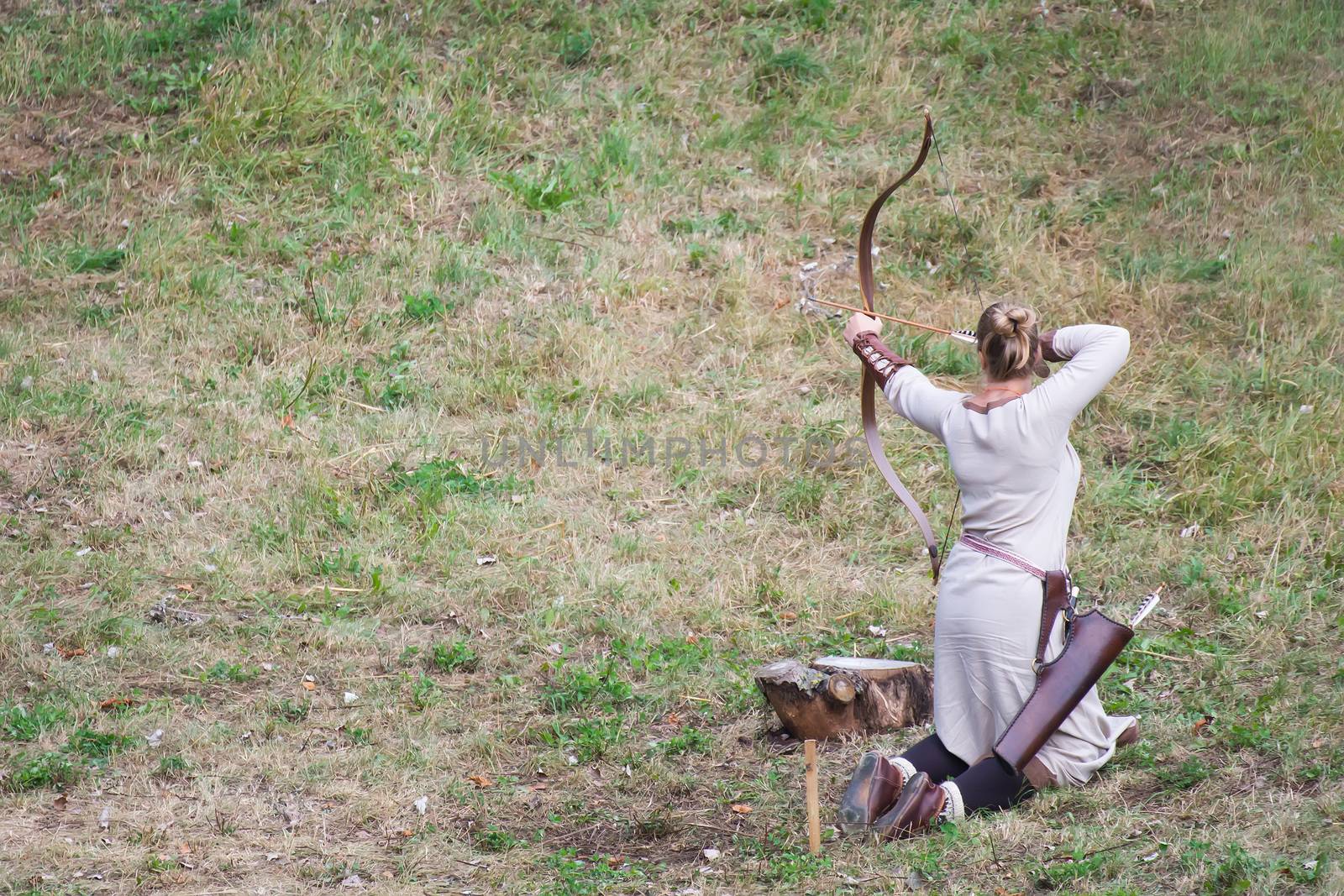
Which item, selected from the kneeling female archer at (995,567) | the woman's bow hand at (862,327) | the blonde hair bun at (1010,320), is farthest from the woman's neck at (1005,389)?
the woman's bow hand at (862,327)

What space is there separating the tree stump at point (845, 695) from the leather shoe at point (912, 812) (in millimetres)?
886

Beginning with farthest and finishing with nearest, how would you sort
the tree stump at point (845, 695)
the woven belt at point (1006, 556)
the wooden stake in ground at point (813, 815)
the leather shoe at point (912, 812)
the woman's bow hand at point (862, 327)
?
the tree stump at point (845, 695) → the woman's bow hand at point (862, 327) → the woven belt at point (1006, 556) → the leather shoe at point (912, 812) → the wooden stake in ground at point (813, 815)

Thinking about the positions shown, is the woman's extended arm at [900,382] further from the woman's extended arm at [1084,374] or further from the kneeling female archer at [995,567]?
the woman's extended arm at [1084,374]

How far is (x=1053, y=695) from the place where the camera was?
156 inches

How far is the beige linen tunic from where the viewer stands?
12.8 ft

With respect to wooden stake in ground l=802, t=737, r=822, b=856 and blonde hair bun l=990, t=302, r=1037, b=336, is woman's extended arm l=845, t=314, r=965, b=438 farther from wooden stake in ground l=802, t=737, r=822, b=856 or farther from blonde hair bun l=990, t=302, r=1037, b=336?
wooden stake in ground l=802, t=737, r=822, b=856

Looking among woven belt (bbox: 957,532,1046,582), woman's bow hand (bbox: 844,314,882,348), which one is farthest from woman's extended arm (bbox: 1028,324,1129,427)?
woman's bow hand (bbox: 844,314,882,348)

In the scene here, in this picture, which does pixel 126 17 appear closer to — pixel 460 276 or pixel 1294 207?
pixel 460 276

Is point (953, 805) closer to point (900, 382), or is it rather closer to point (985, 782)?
point (985, 782)

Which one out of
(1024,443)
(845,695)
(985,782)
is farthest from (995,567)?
(845,695)

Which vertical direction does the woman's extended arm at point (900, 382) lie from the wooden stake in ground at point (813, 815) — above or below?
above

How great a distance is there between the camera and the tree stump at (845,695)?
4.78 meters

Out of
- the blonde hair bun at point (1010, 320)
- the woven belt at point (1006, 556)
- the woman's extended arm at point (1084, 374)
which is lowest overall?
the woven belt at point (1006, 556)

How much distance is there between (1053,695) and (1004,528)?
52 centimetres
